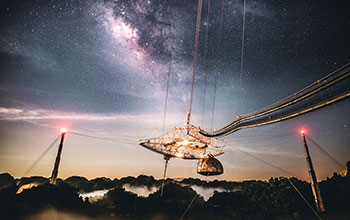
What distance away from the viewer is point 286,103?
16.8 feet

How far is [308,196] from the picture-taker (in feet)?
123

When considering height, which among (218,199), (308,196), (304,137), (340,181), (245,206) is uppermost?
(304,137)

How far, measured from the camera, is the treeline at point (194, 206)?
35562 mm

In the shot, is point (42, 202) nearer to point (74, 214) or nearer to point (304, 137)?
point (74, 214)

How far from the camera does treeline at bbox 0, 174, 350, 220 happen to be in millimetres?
35562

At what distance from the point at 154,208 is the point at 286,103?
8842 centimetres

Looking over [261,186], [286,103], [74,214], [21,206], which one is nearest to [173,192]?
[74,214]

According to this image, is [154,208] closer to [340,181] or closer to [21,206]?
[21,206]

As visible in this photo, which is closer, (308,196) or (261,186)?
(308,196)

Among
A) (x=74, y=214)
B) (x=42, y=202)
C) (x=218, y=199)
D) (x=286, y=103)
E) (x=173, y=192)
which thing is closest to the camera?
(x=286, y=103)

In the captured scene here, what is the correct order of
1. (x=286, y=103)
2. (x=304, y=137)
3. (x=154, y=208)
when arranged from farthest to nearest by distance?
(x=154, y=208) → (x=304, y=137) → (x=286, y=103)

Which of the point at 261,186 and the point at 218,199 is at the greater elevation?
the point at 261,186

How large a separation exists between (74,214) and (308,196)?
66976mm

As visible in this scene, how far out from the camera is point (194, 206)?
85.9 m
